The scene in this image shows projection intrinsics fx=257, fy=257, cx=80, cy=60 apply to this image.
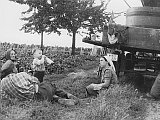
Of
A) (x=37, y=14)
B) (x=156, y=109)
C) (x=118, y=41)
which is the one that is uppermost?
(x=37, y=14)

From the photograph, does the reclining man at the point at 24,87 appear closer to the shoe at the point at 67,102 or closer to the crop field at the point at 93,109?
the shoe at the point at 67,102

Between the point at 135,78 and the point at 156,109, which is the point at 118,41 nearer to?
the point at 156,109

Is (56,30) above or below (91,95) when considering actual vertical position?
above

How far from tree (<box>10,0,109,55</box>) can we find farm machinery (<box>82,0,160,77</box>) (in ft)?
30.0

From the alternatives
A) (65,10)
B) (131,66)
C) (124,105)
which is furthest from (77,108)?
(65,10)

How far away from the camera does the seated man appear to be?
482 cm

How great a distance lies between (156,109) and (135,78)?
3476 mm

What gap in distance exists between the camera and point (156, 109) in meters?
5.11

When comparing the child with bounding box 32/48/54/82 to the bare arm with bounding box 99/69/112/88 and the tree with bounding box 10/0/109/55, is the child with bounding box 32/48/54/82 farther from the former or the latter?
the tree with bounding box 10/0/109/55

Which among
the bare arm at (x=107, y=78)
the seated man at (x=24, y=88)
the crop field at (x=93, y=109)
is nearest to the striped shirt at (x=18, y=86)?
the seated man at (x=24, y=88)

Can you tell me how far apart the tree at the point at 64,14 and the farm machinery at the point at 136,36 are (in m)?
9.15

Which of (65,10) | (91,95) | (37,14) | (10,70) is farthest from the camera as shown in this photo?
(37,14)

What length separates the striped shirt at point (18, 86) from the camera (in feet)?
15.8

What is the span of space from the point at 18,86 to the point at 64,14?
1337 cm
